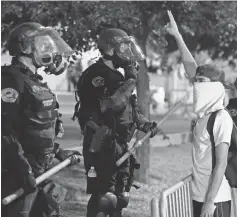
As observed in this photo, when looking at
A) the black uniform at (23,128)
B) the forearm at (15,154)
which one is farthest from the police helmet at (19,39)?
the forearm at (15,154)

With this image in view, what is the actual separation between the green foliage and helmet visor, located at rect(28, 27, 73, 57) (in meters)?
3.18

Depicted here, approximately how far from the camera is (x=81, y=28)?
757cm

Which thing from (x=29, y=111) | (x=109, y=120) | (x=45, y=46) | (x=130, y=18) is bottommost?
(x=109, y=120)

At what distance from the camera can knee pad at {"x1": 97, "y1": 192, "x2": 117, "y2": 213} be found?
510 centimetres

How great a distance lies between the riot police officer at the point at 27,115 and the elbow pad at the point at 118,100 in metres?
0.74

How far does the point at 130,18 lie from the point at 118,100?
2.98m

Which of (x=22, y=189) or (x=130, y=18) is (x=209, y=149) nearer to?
(x=22, y=189)

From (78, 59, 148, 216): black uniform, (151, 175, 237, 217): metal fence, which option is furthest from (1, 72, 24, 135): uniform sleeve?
(78, 59, 148, 216): black uniform

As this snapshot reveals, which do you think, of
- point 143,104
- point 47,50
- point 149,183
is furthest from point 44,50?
point 149,183

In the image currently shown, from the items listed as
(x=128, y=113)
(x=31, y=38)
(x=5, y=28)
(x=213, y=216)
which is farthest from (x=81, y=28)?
(x=213, y=216)

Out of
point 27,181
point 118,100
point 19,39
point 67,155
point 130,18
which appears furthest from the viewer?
point 130,18

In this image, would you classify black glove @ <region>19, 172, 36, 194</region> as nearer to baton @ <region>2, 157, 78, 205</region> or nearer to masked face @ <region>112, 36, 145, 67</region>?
baton @ <region>2, 157, 78, 205</region>

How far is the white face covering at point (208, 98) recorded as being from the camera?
392 centimetres

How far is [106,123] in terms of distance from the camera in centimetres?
505
